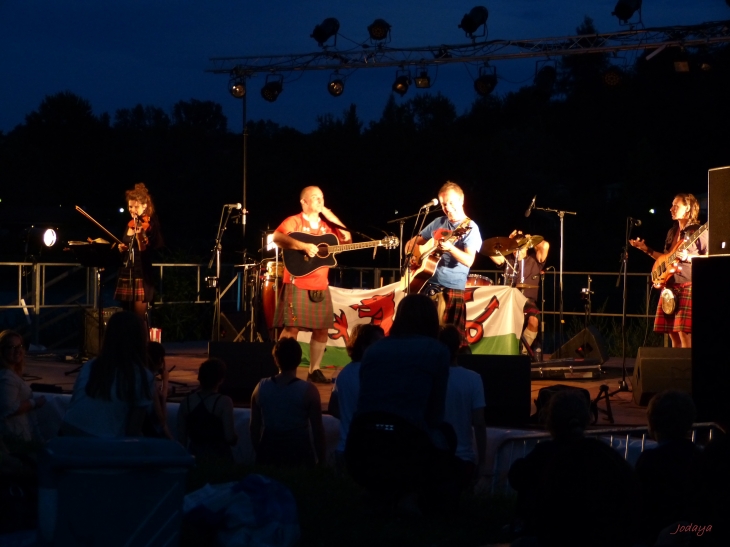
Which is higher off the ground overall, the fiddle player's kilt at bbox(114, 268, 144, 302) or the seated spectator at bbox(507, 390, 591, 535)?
the fiddle player's kilt at bbox(114, 268, 144, 302)

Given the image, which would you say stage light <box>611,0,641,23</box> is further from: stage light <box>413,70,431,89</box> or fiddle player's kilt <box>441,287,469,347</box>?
fiddle player's kilt <box>441,287,469,347</box>

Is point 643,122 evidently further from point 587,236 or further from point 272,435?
point 272,435

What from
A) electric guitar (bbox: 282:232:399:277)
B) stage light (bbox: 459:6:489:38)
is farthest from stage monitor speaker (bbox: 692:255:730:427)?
stage light (bbox: 459:6:489:38)

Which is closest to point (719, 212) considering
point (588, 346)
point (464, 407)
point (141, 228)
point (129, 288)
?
point (464, 407)

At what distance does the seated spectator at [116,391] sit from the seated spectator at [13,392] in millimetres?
1910

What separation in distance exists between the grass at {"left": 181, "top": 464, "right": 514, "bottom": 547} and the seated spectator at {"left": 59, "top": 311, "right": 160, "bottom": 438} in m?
0.61

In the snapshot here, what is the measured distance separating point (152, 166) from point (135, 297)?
131 ft

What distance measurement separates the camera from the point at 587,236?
32.3 metres

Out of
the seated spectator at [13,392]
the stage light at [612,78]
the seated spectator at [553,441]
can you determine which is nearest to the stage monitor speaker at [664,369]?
the seated spectator at [553,441]

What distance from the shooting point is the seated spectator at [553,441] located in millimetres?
4051

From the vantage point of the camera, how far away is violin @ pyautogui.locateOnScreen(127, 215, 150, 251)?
10.5 meters

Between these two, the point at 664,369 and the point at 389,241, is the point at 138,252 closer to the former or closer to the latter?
the point at 389,241

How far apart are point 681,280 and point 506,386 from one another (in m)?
2.90

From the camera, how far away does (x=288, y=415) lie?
5.93 m
